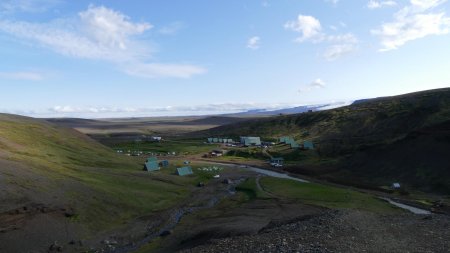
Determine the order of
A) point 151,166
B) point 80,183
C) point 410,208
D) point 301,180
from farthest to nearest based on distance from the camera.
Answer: point 151,166
point 301,180
point 80,183
point 410,208

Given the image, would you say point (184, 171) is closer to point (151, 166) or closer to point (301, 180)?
point (151, 166)

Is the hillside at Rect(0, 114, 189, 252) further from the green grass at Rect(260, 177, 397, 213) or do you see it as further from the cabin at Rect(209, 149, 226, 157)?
the cabin at Rect(209, 149, 226, 157)

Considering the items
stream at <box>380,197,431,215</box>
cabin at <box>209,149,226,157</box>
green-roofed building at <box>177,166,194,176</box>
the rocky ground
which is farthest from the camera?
cabin at <box>209,149,226,157</box>

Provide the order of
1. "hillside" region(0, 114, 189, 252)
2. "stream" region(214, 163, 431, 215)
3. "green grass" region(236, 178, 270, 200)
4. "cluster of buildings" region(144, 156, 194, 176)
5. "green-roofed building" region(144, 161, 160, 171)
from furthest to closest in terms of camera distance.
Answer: "green-roofed building" region(144, 161, 160, 171) < "cluster of buildings" region(144, 156, 194, 176) < "green grass" region(236, 178, 270, 200) < "stream" region(214, 163, 431, 215) < "hillside" region(0, 114, 189, 252)

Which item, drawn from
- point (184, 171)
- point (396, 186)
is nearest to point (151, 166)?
point (184, 171)

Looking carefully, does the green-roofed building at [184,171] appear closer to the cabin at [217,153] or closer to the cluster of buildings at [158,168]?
the cluster of buildings at [158,168]

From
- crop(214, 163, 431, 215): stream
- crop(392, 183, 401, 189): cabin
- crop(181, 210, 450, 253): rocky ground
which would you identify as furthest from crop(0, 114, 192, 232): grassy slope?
crop(392, 183, 401, 189): cabin

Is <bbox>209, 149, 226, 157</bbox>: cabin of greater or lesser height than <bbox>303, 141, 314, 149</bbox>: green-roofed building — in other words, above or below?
below

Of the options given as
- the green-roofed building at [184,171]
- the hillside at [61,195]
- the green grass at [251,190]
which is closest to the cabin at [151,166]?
the green-roofed building at [184,171]
